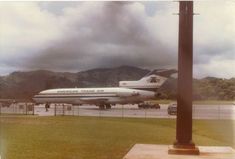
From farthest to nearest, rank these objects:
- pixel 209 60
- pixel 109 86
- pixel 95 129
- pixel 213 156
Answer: pixel 95 129 < pixel 109 86 < pixel 209 60 < pixel 213 156

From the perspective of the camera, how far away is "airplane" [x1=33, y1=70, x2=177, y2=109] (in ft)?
21.7

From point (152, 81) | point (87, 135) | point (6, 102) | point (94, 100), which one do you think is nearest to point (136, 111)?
point (94, 100)

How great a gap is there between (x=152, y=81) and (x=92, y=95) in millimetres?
1166

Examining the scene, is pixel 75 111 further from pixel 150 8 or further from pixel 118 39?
pixel 150 8

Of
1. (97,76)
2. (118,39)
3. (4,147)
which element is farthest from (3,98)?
(118,39)

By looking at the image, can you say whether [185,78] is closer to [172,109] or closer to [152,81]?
[152,81]

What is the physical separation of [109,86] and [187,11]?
67.3 inches

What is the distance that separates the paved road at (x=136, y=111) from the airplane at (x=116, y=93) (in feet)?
0.44

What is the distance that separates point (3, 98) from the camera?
264 inches

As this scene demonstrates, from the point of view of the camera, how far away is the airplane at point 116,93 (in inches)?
260

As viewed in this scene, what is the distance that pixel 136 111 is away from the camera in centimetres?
857

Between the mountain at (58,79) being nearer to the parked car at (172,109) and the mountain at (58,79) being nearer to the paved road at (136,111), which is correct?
the parked car at (172,109)

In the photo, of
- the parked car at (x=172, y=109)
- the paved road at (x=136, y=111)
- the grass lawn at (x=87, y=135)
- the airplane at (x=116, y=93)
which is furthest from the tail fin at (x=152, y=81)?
the grass lawn at (x=87, y=135)

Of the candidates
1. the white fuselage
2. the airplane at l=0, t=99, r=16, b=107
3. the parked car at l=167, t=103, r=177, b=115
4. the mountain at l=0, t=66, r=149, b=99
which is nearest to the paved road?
the parked car at l=167, t=103, r=177, b=115
